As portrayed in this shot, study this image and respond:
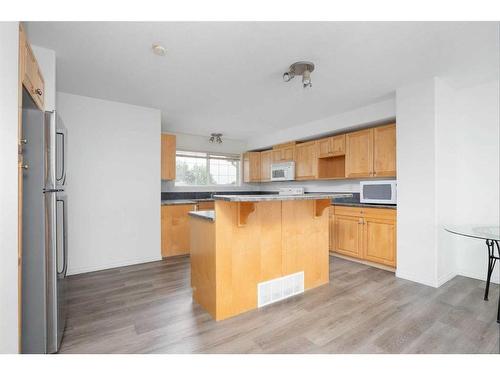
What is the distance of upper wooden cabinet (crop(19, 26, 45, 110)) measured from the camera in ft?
4.79

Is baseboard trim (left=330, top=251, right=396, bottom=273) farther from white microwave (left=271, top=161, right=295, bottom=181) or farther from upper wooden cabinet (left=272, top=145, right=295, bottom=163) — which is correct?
upper wooden cabinet (left=272, top=145, right=295, bottom=163)

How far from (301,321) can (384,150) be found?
105 inches

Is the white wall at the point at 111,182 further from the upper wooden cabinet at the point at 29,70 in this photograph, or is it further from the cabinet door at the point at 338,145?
the cabinet door at the point at 338,145

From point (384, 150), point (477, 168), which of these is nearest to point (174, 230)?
point (384, 150)

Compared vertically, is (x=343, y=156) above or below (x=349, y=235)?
above

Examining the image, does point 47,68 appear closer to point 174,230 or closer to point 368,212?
point 174,230

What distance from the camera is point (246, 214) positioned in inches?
83.7

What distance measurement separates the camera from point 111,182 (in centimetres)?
343

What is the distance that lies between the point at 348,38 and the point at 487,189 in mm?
2592

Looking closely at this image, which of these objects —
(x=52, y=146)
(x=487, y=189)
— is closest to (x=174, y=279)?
(x=52, y=146)

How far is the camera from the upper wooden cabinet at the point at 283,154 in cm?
507

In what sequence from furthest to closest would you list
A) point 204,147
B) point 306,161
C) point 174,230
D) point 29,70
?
point 204,147, point 306,161, point 174,230, point 29,70

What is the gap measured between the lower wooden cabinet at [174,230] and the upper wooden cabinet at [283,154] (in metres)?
2.26

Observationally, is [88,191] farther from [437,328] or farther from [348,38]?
[437,328]
